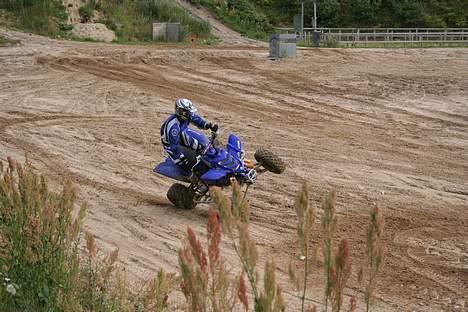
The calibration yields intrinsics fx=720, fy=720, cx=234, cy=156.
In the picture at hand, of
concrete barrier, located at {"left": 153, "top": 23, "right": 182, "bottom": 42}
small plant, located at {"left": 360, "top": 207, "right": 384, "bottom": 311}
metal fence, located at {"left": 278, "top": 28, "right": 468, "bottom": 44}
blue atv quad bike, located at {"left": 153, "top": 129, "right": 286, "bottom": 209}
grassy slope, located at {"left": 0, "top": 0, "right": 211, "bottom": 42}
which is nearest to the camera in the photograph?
small plant, located at {"left": 360, "top": 207, "right": 384, "bottom": 311}

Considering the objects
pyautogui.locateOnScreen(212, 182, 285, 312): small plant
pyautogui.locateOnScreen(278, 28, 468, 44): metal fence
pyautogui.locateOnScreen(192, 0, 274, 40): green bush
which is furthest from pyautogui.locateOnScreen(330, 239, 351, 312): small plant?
pyautogui.locateOnScreen(192, 0, 274, 40): green bush

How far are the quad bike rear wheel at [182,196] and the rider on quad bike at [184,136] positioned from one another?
0.53 meters

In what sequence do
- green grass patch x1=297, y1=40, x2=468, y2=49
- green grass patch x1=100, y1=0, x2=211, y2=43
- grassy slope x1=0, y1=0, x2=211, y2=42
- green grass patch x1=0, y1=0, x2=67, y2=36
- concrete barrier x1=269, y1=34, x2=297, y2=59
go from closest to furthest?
concrete barrier x1=269, y1=34, x2=297, y2=59 → green grass patch x1=0, y1=0, x2=67, y2=36 → grassy slope x1=0, y1=0, x2=211, y2=42 → green grass patch x1=297, y1=40, x2=468, y2=49 → green grass patch x1=100, y1=0, x2=211, y2=43

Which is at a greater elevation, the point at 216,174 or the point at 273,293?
the point at 273,293

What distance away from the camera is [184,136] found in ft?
32.5

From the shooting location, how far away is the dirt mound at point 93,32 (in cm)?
3403

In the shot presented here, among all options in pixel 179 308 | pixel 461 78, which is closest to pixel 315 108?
pixel 461 78

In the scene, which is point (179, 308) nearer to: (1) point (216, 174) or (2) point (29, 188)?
(2) point (29, 188)

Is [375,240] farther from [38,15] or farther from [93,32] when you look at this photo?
[38,15]

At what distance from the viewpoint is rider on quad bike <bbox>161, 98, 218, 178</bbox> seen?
32.4 ft

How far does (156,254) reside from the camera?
340 inches

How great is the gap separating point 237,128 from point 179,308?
1071 centimetres

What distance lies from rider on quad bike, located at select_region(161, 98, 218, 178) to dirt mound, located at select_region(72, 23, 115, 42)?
25078 mm

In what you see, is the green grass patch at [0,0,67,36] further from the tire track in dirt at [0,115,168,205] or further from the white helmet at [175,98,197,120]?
the white helmet at [175,98,197,120]
